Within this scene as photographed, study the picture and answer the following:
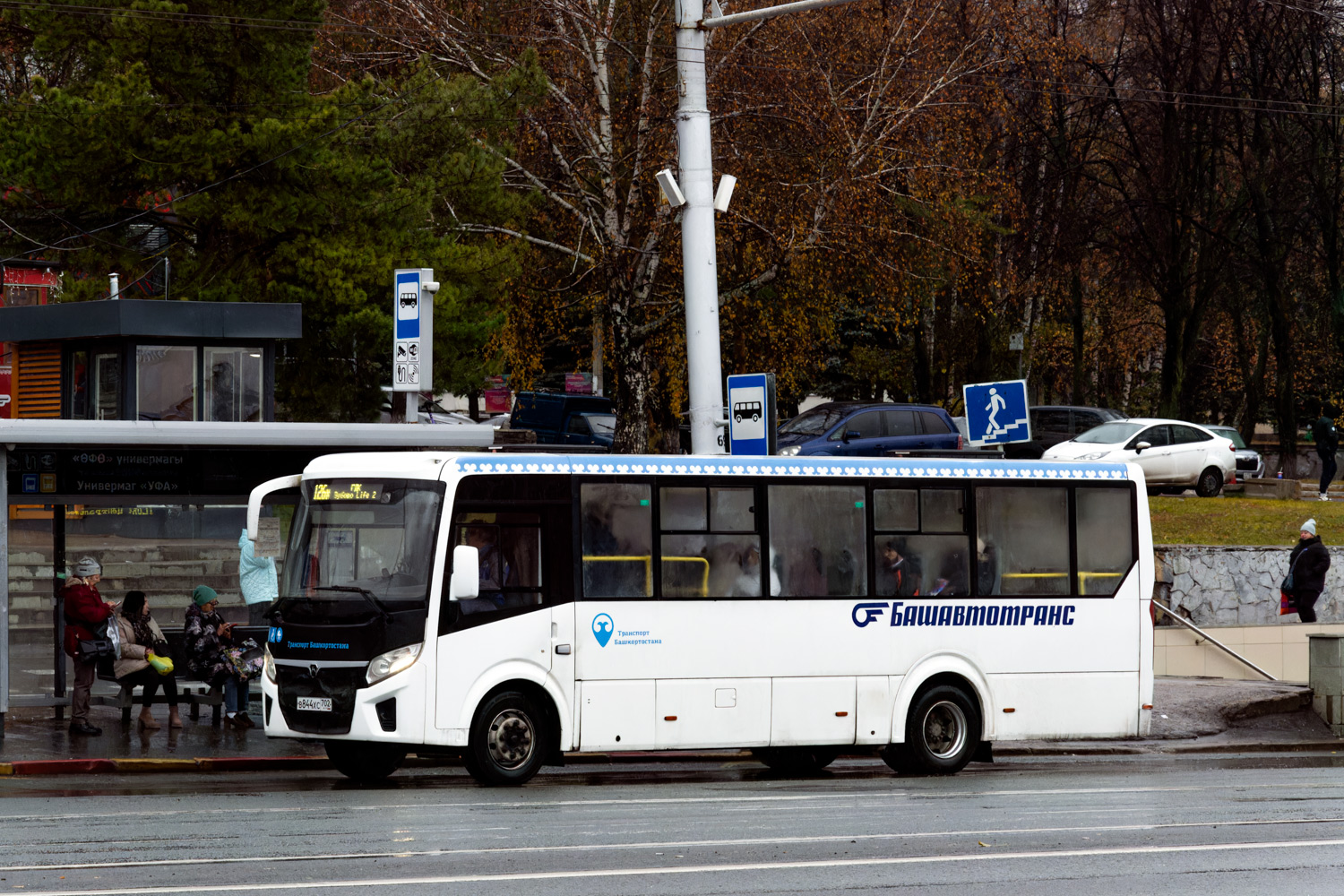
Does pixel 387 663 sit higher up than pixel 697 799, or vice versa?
pixel 387 663

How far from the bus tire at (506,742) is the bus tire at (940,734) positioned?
3.60m

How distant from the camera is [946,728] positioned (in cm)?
1486

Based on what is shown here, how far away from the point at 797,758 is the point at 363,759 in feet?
13.6

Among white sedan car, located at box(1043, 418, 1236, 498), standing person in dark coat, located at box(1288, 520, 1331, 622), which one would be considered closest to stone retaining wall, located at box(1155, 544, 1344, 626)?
standing person in dark coat, located at box(1288, 520, 1331, 622)

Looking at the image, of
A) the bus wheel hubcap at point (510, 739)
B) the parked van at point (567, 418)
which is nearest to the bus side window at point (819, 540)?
the bus wheel hubcap at point (510, 739)

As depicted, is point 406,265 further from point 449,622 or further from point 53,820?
point 53,820

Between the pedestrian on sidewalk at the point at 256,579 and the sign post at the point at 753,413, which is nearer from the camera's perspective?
the pedestrian on sidewalk at the point at 256,579

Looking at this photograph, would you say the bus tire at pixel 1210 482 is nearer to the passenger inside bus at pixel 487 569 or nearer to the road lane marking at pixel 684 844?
the road lane marking at pixel 684 844

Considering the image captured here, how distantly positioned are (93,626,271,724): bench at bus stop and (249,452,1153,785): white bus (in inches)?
124

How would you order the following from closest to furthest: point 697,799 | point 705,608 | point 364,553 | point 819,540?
point 697,799 → point 364,553 → point 705,608 → point 819,540

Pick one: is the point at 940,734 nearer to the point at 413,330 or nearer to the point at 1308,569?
the point at 413,330

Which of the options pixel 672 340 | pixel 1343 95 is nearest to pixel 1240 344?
pixel 1343 95

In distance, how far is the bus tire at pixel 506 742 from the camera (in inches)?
503

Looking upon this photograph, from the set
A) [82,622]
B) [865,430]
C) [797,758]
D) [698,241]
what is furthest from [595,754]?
[865,430]
